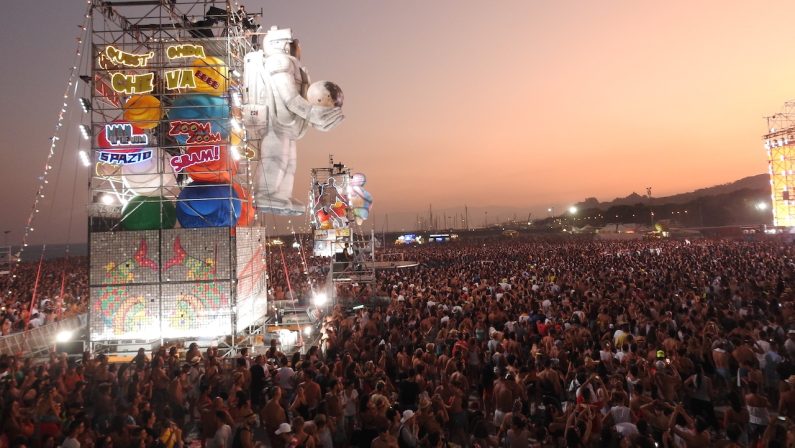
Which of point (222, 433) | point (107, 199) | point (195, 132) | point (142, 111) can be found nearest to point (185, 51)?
point (142, 111)

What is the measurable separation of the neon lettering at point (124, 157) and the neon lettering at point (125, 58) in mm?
2205

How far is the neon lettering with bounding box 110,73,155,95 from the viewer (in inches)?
459

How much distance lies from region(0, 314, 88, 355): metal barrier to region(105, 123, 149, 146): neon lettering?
5.24m

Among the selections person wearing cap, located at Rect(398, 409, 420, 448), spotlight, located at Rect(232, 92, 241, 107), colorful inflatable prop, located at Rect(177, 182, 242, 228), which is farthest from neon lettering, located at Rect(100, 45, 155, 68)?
person wearing cap, located at Rect(398, 409, 420, 448)

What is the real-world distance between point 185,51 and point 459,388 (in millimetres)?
10222

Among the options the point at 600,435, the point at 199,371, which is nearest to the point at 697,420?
the point at 600,435

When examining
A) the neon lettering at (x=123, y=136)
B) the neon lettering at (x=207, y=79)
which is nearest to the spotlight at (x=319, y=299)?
the neon lettering at (x=123, y=136)

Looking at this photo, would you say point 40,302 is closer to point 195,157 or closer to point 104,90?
point 104,90

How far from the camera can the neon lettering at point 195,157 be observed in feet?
38.5

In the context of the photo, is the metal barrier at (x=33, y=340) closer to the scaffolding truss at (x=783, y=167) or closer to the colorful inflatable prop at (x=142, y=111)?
the colorful inflatable prop at (x=142, y=111)

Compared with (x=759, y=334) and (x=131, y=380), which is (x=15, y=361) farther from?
(x=759, y=334)

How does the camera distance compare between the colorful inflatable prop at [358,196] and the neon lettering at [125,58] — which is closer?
the neon lettering at [125,58]

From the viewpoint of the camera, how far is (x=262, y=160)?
14062 millimetres

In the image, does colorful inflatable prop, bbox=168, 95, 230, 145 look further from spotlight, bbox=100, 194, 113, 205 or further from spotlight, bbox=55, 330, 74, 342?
spotlight, bbox=55, 330, 74, 342
